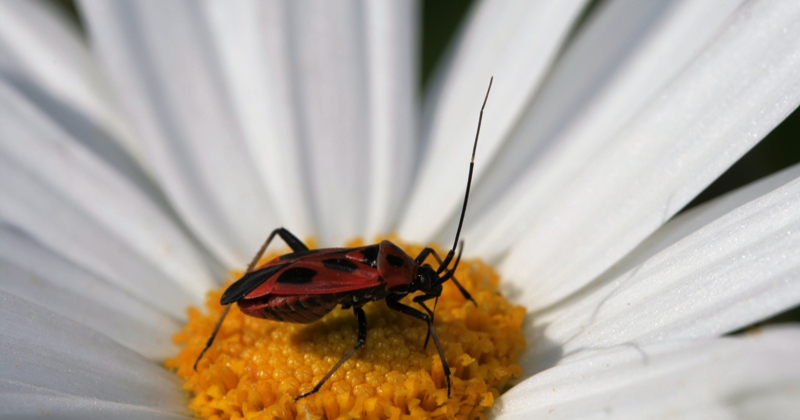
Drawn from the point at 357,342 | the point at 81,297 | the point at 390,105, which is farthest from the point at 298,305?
the point at 390,105

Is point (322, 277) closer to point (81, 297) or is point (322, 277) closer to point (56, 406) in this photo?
point (56, 406)

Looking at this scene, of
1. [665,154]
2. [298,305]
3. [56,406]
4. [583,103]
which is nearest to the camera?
[56,406]

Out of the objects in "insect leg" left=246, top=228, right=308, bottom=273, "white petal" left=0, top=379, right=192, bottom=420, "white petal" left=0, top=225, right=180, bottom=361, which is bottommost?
"white petal" left=0, top=379, right=192, bottom=420

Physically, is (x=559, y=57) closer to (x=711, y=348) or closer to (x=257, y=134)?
(x=257, y=134)

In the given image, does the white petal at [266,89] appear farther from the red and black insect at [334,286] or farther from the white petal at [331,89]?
the red and black insect at [334,286]

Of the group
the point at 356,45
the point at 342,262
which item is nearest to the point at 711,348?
the point at 342,262

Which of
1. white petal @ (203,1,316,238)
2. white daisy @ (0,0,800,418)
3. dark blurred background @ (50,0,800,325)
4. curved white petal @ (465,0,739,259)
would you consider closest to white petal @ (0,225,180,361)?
white daisy @ (0,0,800,418)

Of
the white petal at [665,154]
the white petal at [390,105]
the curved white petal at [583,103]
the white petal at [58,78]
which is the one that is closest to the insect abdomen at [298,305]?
the white petal at [665,154]

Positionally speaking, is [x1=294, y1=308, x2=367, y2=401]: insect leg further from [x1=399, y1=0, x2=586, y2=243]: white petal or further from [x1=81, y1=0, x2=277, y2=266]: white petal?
[x1=81, y1=0, x2=277, y2=266]: white petal
